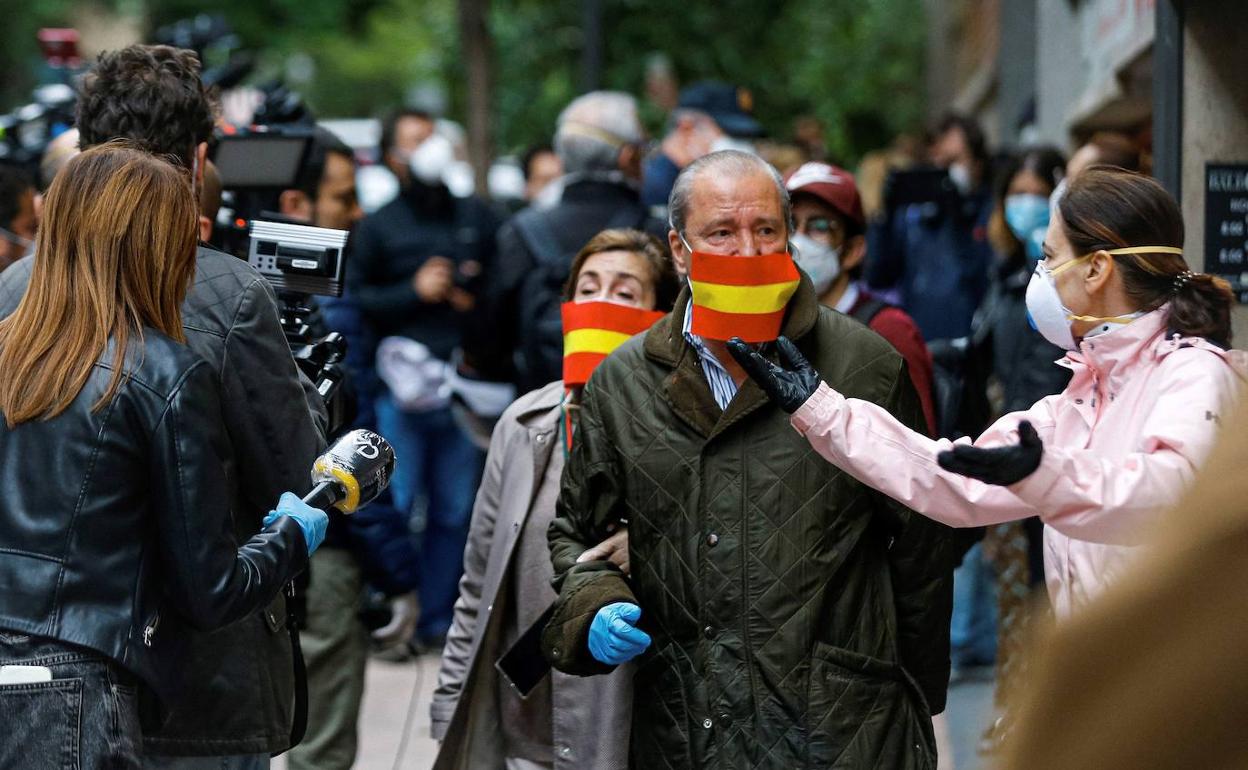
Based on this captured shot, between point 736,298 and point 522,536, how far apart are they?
1.07 metres

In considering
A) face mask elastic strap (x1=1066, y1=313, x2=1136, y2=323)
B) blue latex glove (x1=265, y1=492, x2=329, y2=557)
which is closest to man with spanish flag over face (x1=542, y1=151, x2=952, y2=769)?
face mask elastic strap (x1=1066, y1=313, x2=1136, y2=323)

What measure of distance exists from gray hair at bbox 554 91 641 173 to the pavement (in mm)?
2311

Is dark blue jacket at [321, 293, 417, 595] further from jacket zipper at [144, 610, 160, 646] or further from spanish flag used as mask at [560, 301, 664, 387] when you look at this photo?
jacket zipper at [144, 610, 160, 646]

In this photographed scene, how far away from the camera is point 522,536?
4.21 meters

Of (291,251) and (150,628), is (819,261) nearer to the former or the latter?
(291,251)

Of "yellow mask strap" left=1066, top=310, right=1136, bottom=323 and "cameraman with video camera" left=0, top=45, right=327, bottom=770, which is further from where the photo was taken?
"cameraman with video camera" left=0, top=45, right=327, bottom=770

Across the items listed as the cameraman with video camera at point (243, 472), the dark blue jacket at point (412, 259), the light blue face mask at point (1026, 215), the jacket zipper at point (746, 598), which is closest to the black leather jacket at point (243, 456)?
the cameraman with video camera at point (243, 472)

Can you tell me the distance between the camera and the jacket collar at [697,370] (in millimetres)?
3426

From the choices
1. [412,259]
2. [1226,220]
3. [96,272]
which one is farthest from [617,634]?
[412,259]

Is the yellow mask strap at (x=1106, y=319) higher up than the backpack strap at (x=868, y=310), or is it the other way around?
the yellow mask strap at (x=1106, y=319)

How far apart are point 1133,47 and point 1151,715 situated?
7.01 meters

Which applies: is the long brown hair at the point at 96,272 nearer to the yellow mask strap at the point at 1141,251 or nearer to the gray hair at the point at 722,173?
the gray hair at the point at 722,173

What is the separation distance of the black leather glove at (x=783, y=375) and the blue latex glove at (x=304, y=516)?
0.89 metres

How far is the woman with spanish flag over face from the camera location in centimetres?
421
